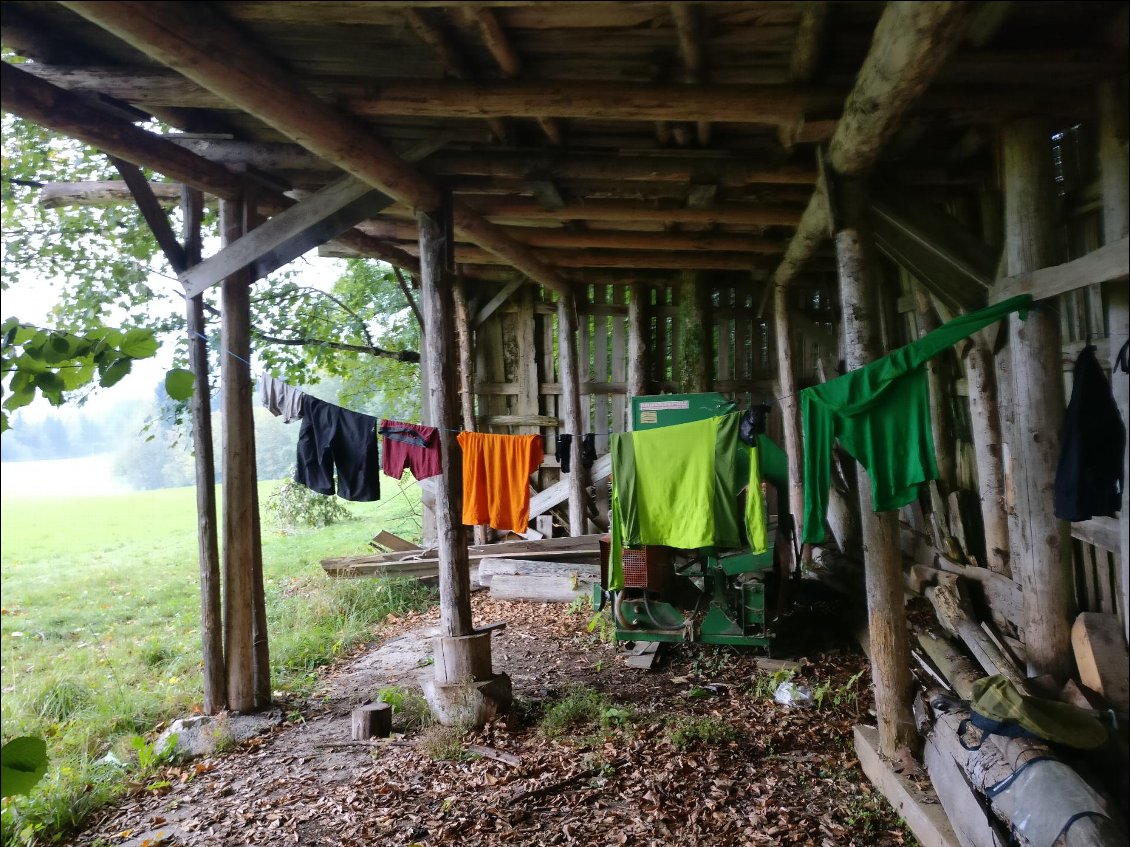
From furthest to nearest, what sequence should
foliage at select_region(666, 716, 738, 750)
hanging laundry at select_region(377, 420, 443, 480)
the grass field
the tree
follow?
the tree → hanging laundry at select_region(377, 420, 443, 480) → the grass field → foliage at select_region(666, 716, 738, 750)

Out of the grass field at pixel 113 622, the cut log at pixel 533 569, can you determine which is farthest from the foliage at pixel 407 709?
the cut log at pixel 533 569

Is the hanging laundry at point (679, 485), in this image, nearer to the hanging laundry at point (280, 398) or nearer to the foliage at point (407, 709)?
the foliage at point (407, 709)

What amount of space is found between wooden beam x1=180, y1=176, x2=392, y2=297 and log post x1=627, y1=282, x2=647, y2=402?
5.01 metres

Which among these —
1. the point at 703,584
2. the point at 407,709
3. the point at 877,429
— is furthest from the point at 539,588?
the point at 877,429

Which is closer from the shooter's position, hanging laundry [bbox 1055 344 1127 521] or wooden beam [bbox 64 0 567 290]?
wooden beam [bbox 64 0 567 290]

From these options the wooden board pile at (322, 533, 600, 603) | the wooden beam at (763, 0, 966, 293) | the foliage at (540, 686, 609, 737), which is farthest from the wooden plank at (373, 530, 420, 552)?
the wooden beam at (763, 0, 966, 293)

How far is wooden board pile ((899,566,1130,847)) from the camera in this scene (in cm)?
326

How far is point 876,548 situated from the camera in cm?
500

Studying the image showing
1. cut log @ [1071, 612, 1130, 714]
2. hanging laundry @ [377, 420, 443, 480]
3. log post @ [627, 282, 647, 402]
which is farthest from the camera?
log post @ [627, 282, 647, 402]

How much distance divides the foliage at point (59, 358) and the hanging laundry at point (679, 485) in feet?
15.6

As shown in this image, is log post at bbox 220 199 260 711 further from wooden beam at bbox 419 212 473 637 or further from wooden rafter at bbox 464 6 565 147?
wooden rafter at bbox 464 6 565 147

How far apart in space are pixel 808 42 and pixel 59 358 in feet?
13.1

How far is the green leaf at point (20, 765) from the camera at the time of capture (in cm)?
160

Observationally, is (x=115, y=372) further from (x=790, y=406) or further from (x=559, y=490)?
(x=559, y=490)
